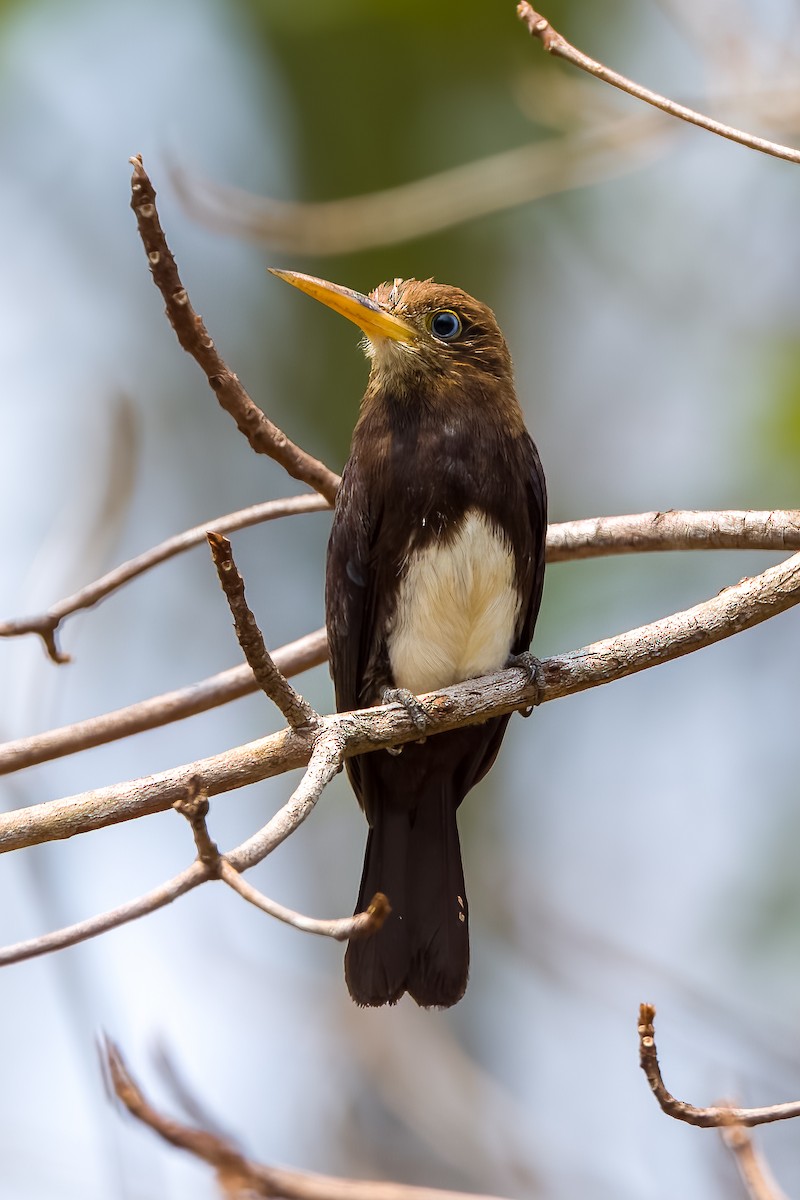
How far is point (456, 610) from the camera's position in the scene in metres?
4.41

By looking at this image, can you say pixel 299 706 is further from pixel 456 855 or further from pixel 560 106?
pixel 560 106

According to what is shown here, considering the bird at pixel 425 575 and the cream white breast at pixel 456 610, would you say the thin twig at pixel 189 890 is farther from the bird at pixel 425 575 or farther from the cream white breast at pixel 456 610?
the cream white breast at pixel 456 610

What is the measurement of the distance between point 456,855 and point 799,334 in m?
3.32

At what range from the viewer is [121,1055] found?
9.93 ft

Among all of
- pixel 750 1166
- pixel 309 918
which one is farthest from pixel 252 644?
pixel 750 1166

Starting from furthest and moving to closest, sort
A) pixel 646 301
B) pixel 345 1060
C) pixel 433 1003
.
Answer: pixel 646 301
pixel 345 1060
pixel 433 1003

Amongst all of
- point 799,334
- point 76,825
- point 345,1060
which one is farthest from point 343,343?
point 76,825

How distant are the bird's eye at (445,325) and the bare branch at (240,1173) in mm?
2712

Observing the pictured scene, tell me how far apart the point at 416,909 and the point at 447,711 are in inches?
45.7

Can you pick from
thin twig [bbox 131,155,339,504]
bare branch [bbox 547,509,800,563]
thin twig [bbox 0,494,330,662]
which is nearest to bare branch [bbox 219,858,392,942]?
thin twig [bbox 131,155,339,504]

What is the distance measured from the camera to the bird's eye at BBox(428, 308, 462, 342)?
15.5 ft

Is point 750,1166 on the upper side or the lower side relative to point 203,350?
lower

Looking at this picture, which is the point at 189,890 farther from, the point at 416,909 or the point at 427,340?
the point at 427,340

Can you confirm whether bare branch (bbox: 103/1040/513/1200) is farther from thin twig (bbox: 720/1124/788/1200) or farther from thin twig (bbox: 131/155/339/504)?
thin twig (bbox: 131/155/339/504)
